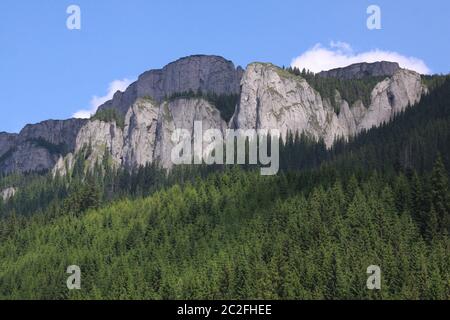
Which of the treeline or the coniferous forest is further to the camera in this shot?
the coniferous forest

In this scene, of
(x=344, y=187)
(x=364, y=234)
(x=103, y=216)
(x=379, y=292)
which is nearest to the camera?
(x=379, y=292)

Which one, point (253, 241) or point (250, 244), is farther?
point (253, 241)

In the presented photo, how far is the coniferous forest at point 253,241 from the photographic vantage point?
10588 centimetres

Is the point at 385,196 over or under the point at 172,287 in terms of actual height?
over

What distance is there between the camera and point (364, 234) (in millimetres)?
118938

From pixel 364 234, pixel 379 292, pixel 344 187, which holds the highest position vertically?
pixel 344 187

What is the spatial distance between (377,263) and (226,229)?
113 ft

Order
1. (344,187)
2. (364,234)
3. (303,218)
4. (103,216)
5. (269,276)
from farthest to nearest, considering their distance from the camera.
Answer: (103,216) < (344,187) < (303,218) < (364,234) < (269,276)

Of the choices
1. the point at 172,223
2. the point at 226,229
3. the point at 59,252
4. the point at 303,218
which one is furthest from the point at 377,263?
the point at 59,252

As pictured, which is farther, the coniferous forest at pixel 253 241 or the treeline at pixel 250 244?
the coniferous forest at pixel 253 241

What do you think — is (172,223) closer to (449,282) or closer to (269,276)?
(269,276)

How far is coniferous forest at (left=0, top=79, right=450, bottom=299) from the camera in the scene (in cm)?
10588

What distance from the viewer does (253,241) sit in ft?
407

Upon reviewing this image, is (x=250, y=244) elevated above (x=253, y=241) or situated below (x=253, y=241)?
below
